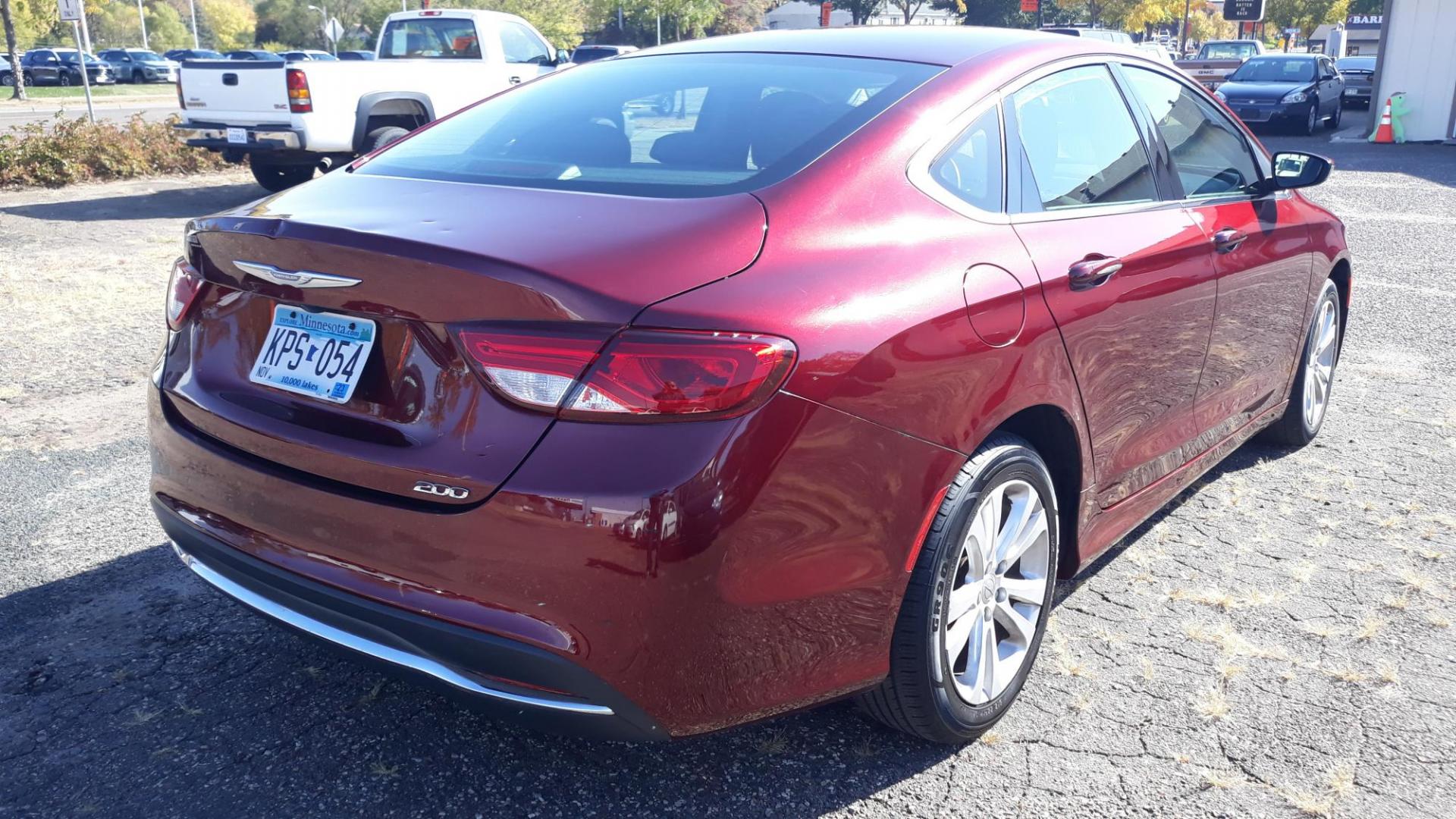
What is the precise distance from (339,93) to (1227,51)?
30892 mm

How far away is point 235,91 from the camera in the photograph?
39.7 feet

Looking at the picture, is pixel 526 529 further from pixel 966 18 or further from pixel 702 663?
pixel 966 18

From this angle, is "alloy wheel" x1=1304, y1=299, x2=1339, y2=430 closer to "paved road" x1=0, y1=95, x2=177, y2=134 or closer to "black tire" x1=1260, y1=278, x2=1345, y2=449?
"black tire" x1=1260, y1=278, x2=1345, y2=449

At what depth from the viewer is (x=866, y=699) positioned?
264cm

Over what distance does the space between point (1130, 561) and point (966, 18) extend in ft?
218

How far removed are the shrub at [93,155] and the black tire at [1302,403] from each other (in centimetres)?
1267

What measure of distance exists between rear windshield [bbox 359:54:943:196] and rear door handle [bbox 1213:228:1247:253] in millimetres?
1213

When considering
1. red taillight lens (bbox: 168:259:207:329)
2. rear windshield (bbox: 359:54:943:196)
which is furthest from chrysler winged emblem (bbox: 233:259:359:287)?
rear windshield (bbox: 359:54:943:196)

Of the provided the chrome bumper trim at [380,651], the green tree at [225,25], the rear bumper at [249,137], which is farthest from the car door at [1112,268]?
the green tree at [225,25]

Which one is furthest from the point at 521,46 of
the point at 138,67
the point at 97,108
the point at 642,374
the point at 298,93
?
the point at 138,67

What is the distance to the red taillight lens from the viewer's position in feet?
8.79

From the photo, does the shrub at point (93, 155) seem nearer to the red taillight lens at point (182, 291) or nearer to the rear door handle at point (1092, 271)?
the red taillight lens at point (182, 291)

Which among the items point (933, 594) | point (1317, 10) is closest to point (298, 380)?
point (933, 594)

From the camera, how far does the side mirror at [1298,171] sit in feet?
13.6
